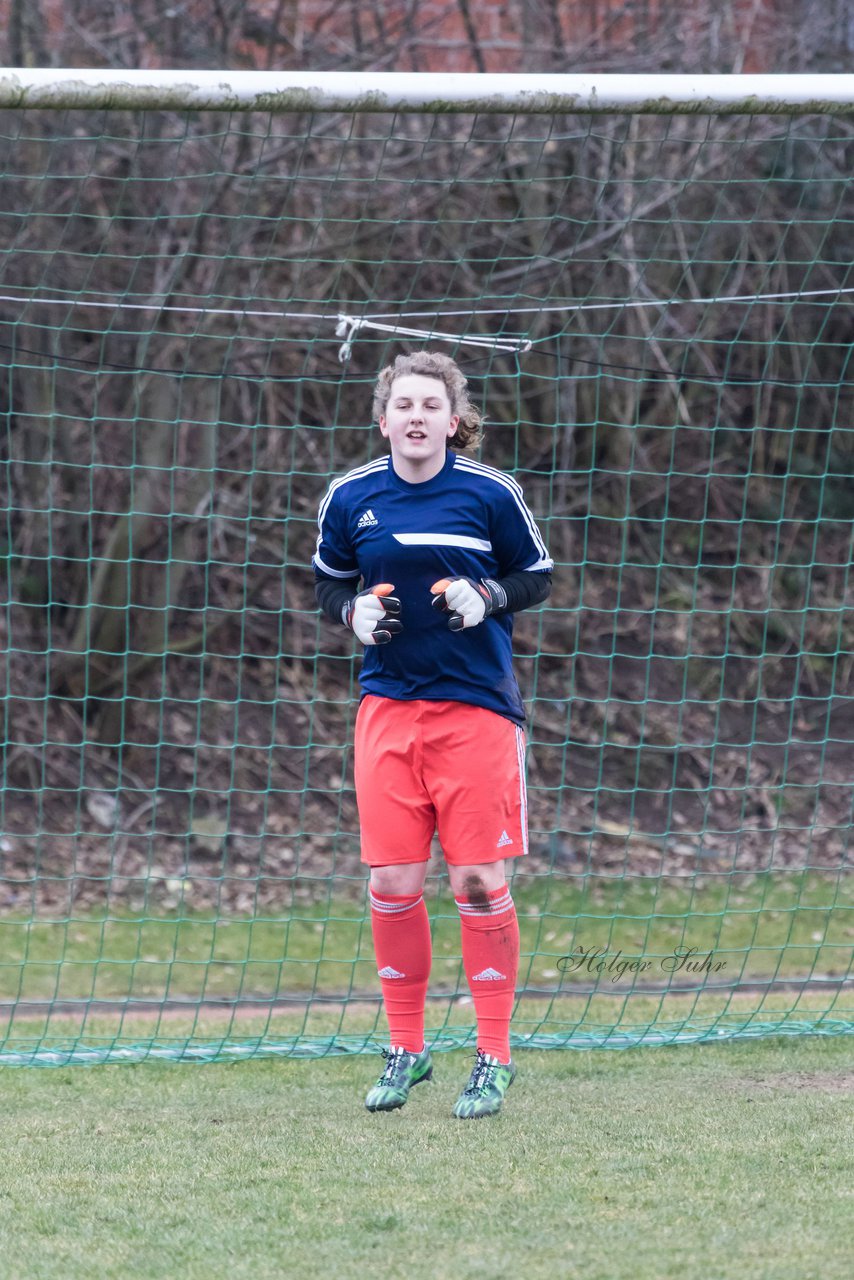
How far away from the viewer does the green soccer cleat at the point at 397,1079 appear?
→ 3453mm

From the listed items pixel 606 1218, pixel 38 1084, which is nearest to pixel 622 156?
pixel 38 1084

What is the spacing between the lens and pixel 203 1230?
2.61 m

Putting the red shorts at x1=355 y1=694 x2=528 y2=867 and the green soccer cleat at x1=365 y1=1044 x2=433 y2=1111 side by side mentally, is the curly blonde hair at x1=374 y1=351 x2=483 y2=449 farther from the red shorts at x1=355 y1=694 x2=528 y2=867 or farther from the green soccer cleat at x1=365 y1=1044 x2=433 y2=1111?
the green soccer cleat at x1=365 y1=1044 x2=433 y2=1111

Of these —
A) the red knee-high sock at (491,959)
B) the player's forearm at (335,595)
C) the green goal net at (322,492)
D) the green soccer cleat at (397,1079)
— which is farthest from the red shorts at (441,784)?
the green goal net at (322,492)

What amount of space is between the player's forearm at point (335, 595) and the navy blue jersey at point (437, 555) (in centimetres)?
7

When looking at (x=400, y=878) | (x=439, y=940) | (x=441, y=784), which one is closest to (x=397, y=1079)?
(x=400, y=878)

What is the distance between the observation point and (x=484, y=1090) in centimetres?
340

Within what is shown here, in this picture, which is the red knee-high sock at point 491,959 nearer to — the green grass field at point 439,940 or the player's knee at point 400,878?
the player's knee at point 400,878

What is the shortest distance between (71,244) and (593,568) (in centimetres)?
356

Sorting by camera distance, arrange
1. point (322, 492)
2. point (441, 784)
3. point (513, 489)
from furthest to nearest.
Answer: point (322, 492), point (513, 489), point (441, 784)

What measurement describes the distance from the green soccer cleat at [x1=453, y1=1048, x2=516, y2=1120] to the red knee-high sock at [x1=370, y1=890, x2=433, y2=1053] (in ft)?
0.59

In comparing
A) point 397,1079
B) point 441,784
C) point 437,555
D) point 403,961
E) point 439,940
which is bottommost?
point 439,940

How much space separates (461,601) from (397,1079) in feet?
3.86

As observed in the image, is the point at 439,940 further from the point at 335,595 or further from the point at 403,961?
the point at 335,595
